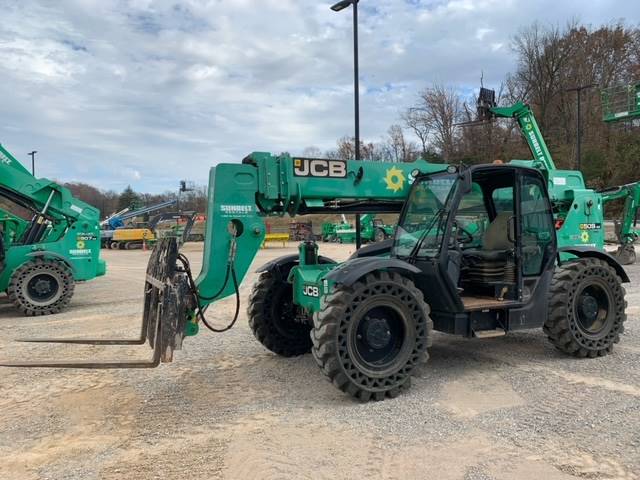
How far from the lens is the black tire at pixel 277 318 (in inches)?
260

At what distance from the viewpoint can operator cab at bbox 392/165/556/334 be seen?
→ 18.8 feet

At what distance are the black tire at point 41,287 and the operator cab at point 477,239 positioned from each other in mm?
7843

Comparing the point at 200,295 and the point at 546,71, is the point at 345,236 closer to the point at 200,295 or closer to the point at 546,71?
the point at 546,71

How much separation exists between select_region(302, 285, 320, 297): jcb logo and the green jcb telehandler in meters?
0.02

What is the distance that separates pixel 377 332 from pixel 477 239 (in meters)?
2.33

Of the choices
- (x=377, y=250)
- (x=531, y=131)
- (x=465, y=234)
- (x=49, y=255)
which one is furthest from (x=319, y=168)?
(x=531, y=131)

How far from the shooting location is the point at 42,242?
11656mm

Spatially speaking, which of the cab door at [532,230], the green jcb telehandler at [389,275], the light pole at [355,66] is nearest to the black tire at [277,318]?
the green jcb telehandler at [389,275]

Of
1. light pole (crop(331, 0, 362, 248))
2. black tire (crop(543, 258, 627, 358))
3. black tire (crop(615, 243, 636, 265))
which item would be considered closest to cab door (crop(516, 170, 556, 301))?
black tire (crop(543, 258, 627, 358))

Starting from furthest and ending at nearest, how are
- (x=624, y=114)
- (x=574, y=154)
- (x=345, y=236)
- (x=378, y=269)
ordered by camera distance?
1. (x=574, y=154)
2. (x=345, y=236)
3. (x=624, y=114)
4. (x=378, y=269)

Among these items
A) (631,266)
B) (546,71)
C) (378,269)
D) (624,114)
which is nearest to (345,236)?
(624,114)

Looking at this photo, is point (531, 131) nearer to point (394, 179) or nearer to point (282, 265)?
point (394, 179)

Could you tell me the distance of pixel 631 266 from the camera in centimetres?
1772

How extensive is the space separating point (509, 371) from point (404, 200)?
2243mm
